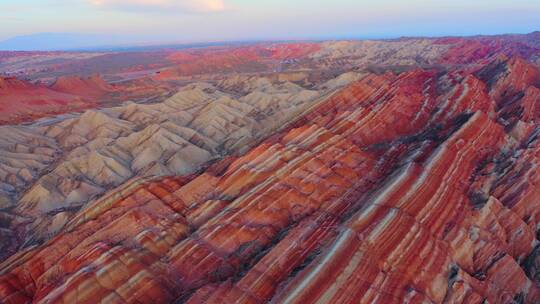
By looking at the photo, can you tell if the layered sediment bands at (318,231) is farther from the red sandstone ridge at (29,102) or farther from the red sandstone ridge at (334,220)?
the red sandstone ridge at (29,102)

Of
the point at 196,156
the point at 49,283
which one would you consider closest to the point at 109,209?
the point at 49,283

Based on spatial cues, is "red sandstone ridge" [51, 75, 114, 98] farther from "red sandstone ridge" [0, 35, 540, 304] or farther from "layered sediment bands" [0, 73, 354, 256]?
"red sandstone ridge" [0, 35, 540, 304]

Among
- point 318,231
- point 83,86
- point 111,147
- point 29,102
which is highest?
point 318,231

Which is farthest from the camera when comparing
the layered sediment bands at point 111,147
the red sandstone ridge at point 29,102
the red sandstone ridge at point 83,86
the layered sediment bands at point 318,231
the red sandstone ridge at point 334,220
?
the red sandstone ridge at point 83,86

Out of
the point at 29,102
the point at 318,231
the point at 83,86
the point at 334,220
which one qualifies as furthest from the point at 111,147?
the point at 83,86

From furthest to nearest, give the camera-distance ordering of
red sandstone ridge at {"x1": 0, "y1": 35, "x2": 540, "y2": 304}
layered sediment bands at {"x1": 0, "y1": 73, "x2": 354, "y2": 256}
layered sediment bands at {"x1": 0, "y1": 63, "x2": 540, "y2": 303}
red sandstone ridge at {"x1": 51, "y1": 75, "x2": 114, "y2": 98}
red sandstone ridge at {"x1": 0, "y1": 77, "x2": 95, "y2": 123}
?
red sandstone ridge at {"x1": 51, "y1": 75, "x2": 114, "y2": 98} < red sandstone ridge at {"x1": 0, "y1": 77, "x2": 95, "y2": 123} < layered sediment bands at {"x1": 0, "y1": 73, "x2": 354, "y2": 256} < red sandstone ridge at {"x1": 0, "y1": 35, "x2": 540, "y2": 304} < layered sediment bands at {"x1": 0, "y1": 63, "x2": 540, "y2": 303}

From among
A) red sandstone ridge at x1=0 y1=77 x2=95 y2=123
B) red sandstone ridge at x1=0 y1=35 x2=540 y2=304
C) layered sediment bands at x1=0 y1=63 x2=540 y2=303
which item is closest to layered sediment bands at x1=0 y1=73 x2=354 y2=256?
red sandstone ridge at x1=0 y1=35 x2=540 y2=304

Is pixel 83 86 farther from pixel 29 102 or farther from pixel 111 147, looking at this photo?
pixel 111 147

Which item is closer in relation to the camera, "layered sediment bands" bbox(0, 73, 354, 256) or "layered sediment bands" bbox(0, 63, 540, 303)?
"layered sediment bands" bbox(0, 63, 540, 303)

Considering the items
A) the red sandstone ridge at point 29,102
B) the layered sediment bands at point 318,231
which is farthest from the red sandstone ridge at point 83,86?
the layered sediment bands at point 318,231
